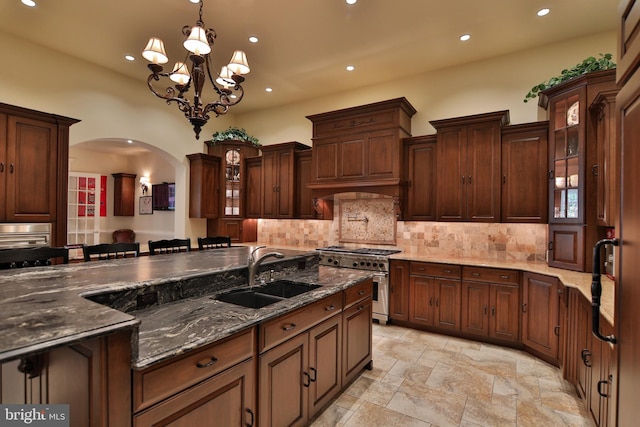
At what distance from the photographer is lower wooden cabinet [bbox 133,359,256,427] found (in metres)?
1.24

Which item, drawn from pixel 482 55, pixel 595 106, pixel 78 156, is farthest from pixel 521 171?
pixel 78 156

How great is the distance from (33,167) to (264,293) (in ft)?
9.99

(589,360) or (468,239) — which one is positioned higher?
(468,239)

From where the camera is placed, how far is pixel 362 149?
454cm

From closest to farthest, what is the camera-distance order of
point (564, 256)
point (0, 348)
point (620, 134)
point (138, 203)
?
point (0, 348), point (620, 134), point (564, 256), point (138, 203)

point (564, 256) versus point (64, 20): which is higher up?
point (64, 20)

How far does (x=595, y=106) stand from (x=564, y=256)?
57.3 inches

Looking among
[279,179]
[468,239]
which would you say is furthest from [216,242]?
[468,239]

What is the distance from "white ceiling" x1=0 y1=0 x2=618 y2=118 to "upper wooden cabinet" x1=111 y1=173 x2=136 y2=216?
15.4 feet

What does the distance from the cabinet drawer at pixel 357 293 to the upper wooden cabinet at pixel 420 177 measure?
179 centimetres

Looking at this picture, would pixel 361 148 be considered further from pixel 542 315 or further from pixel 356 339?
pixel 542 315

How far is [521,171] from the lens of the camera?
12.1 ft

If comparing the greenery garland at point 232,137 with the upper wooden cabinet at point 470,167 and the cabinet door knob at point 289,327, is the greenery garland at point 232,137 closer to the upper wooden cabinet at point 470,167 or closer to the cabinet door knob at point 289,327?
the upper wooden cabinet at point 470,167

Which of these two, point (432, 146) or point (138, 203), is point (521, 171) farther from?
point (138, 203)
